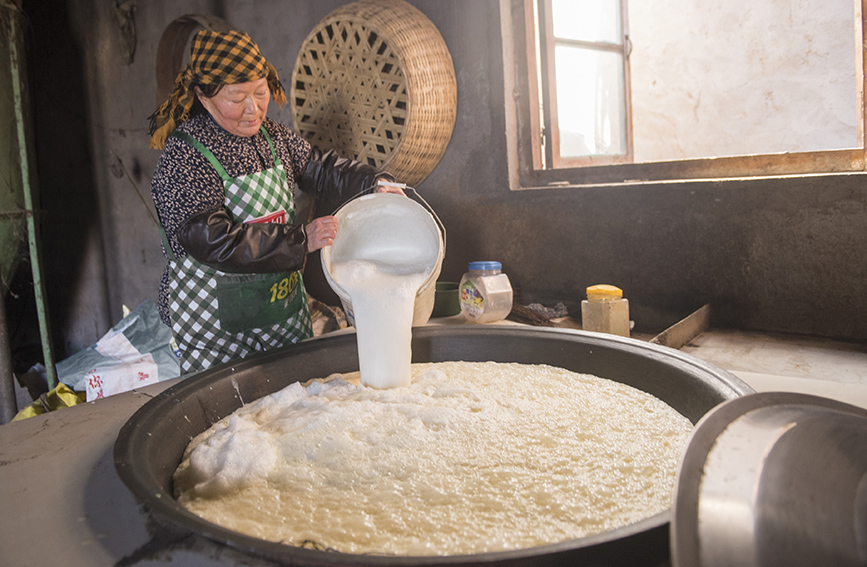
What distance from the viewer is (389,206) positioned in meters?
1.75

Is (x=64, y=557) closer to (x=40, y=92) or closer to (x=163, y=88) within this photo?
(x=163, y=88)

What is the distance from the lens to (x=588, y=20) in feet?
11.0

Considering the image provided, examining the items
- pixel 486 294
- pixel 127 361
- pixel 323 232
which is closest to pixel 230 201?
pixel 323 232

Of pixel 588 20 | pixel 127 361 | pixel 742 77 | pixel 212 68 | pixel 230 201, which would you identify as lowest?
pixel 127 361

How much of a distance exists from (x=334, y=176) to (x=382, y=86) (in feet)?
1.70

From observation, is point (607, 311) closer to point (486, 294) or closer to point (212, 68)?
point (486, 294)

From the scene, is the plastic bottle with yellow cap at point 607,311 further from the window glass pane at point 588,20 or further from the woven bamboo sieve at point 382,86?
the window glass pane at point 588,20

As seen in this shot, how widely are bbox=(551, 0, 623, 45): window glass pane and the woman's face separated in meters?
1.72

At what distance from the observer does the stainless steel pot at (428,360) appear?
658mm

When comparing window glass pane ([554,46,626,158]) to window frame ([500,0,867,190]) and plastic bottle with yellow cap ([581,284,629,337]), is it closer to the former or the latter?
window frame ([500,0,867,190])

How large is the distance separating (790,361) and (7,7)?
17.1 ft

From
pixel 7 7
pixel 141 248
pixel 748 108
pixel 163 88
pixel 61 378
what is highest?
pixel 7 7

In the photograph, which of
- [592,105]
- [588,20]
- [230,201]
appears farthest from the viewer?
[592,105]

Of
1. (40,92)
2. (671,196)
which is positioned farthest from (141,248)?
(671,196)
